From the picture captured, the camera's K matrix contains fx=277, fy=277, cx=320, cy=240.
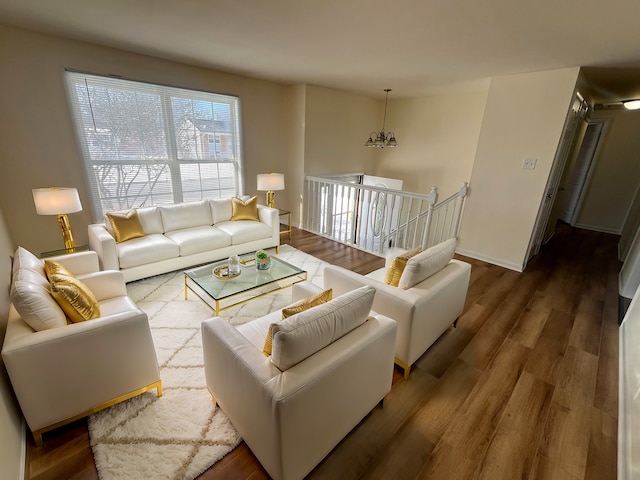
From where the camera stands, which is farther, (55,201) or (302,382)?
(55,201)

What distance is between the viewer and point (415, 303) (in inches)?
69.3

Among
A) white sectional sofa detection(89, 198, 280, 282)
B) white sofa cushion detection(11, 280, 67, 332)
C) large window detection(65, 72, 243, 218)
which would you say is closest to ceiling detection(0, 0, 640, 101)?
large window detection(65, 72, 243, 218)

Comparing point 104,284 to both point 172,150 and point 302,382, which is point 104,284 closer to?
point 302,382

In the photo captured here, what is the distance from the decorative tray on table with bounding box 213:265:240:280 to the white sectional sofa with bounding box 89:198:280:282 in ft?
2.67

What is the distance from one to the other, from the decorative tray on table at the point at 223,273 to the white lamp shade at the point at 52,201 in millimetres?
1444

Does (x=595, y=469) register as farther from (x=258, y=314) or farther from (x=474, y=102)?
(x=474, y=102)

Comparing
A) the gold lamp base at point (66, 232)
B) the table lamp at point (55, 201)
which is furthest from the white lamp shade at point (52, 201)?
the gold lamp base at point (66, 232)

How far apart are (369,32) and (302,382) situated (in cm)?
273

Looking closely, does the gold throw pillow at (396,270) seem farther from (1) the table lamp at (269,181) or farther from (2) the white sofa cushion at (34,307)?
(1) the table lamp at (269,181)

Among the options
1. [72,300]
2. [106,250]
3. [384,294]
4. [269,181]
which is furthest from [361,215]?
[72,300]

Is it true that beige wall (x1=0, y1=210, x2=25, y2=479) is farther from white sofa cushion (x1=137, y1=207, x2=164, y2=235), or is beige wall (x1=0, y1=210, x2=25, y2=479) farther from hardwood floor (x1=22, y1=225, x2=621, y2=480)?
white sofa cushion (x1=137, y1=207, x2=164, y2=235)

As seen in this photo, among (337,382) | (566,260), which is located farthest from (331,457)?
(566,260)

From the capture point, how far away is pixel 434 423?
1.64 m

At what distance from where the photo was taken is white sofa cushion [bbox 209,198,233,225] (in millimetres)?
3947
